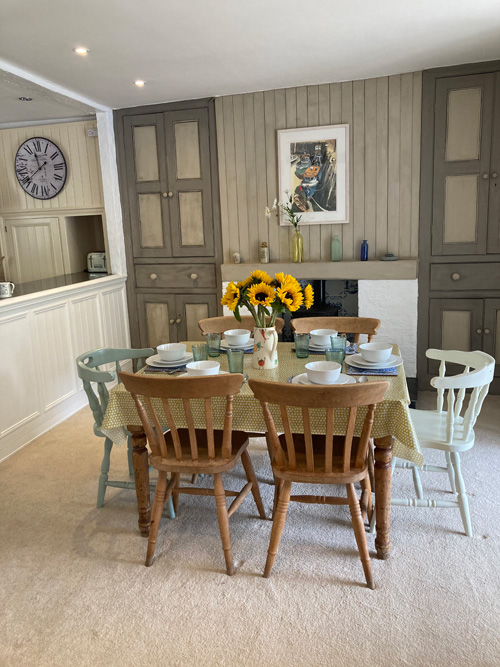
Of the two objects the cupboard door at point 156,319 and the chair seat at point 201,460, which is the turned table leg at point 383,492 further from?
the cupboard door at point 156,319

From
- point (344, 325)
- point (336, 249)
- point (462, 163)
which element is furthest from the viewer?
point (336, 249)

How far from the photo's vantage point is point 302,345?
270cm

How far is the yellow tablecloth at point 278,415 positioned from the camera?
2.10 metres

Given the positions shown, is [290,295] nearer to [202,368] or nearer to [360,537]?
[202,368]

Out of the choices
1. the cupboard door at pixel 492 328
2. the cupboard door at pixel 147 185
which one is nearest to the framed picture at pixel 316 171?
the cupboard door at pixel 147 185

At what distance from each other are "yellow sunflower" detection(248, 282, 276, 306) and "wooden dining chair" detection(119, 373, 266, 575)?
0.46 metres

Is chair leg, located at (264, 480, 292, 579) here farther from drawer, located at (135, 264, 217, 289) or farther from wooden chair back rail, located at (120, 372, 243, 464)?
drawer, located at (135, 264, 217, 289)

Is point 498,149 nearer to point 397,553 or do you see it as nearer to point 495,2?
point 495,2

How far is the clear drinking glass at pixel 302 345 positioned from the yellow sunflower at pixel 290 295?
33 centimetres

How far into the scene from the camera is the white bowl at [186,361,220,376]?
2275mm

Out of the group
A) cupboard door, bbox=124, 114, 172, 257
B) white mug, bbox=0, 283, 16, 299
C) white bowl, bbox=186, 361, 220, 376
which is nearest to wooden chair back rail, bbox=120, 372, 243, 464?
white bowl, bbox=186, 361, 220, 376

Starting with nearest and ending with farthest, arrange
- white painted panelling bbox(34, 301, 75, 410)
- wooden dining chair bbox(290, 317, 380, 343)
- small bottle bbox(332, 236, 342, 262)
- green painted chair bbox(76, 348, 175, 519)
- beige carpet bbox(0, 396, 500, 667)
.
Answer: beige carpet bbox(0, 396, 500, 667) → green painted chair bbox(76, 348, 175, 519) → wooden dining chair bbox(290, 317, 380, 343) → white painted panelling bbox(34, 301, 75, 410) → small bottle bbox(332, 236, 342, 262)

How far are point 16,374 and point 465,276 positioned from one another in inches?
133

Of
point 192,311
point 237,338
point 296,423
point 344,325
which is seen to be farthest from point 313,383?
point 192,311
